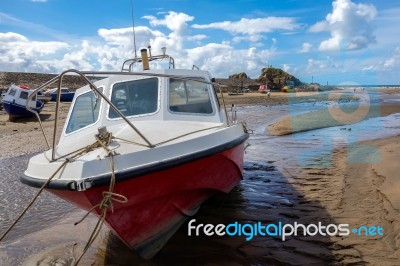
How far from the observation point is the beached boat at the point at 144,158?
380 cm

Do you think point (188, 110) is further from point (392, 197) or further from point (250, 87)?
point (250, 87)

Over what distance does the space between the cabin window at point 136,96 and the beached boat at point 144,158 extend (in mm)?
16

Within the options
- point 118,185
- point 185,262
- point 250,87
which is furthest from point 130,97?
point 250,87

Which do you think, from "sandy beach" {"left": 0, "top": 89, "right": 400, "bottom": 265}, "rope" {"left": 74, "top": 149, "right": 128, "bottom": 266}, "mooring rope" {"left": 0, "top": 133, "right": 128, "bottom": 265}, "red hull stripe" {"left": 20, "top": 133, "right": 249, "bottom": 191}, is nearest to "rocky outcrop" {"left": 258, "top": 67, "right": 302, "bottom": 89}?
"sandy beach" {"left": 0, "top": 89, "right": 400, "bottom": 265}

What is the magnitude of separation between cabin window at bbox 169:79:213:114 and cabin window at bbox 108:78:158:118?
28cm

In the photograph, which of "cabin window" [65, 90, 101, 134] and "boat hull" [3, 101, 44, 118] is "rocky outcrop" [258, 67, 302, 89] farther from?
"cabin window" [65, 90, 101, 134]

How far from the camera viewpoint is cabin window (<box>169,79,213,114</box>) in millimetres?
5750

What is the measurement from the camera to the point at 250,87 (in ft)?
199

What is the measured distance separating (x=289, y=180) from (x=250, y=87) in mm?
54118

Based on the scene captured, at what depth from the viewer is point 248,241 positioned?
499 centimetres

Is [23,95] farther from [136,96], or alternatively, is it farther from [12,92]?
[136,96]

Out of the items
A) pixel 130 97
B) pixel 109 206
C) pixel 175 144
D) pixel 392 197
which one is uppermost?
pixel 130 97

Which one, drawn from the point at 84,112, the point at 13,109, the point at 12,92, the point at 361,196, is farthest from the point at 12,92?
the point at 361,196

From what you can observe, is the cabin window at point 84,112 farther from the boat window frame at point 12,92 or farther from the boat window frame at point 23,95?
the boat window frame at point 12,92
